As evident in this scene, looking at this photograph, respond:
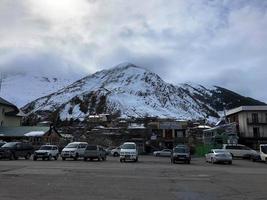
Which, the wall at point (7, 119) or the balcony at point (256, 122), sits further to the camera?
the wall at point (7, 119)

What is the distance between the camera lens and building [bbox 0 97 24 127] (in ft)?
366

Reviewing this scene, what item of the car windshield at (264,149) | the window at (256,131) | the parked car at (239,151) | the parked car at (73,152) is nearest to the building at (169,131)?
the window at (256,131)

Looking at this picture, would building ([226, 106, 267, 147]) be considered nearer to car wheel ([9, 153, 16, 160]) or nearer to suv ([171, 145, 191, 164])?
suv ([171, 145, 191, 164])

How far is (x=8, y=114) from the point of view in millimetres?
114875

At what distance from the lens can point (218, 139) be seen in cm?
9238

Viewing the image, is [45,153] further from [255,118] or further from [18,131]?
[255,118]

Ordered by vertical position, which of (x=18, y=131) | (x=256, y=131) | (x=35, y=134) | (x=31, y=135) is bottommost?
(x=31, y=135)

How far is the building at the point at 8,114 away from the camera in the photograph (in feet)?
366

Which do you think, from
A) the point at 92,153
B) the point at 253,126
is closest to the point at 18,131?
the point at 253,126

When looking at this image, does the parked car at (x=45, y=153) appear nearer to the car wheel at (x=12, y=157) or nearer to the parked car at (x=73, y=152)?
the parked car at (x=73, y=152)

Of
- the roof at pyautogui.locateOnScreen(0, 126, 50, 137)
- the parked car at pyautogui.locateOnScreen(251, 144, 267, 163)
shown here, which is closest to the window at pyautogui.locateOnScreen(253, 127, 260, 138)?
the roof at pyautogui.locateOnScreen(0, 126, 50, 137)

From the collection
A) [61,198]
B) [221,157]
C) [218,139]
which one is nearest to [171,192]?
[61,198]

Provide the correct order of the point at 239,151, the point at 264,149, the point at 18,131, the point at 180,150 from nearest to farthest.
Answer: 1. the point at 180,150
2. the point at 264,149
3. the point at 239,151
4. the point at 18,131

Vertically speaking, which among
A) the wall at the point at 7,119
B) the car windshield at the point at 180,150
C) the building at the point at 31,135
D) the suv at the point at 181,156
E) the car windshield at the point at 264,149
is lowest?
the suv at the point at 181,156
